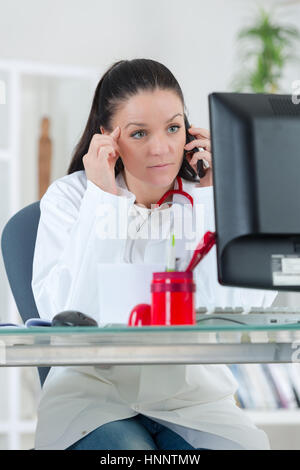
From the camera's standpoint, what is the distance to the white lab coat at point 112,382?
1.24m

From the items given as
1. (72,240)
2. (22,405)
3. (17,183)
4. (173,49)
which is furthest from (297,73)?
(72,240)

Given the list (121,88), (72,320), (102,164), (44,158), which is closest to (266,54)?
(44,158)

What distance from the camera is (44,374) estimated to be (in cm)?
148

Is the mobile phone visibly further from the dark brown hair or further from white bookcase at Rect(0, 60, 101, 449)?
white bookcase at Rect(0, 60, 101, 449)

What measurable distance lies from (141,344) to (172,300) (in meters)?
0.12

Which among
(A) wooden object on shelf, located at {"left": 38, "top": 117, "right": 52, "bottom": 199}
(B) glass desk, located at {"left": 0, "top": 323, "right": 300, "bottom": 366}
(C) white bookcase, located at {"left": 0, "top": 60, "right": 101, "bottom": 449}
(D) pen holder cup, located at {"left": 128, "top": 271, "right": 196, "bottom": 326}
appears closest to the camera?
(B) glass desk, located at {"left": 0, "top": 323, "right": 300, "bottom": 366}

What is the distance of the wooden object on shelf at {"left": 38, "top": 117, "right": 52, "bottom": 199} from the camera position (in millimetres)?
3320

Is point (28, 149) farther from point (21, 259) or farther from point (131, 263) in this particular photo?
point (131, 263)

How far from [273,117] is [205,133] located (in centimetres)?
54

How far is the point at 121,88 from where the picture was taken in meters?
1.67

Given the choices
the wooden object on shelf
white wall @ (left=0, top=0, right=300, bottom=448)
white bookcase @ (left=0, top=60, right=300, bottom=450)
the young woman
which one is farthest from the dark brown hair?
white wall @ (left=0, top=0, right=300, bottom=448)

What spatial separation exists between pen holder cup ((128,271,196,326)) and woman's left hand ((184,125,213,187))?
54 centimetres

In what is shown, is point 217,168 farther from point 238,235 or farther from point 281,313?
point 281,313

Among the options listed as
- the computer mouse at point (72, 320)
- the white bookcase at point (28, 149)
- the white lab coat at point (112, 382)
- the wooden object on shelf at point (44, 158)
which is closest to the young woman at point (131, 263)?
the white lab coat at point (112, 382)
